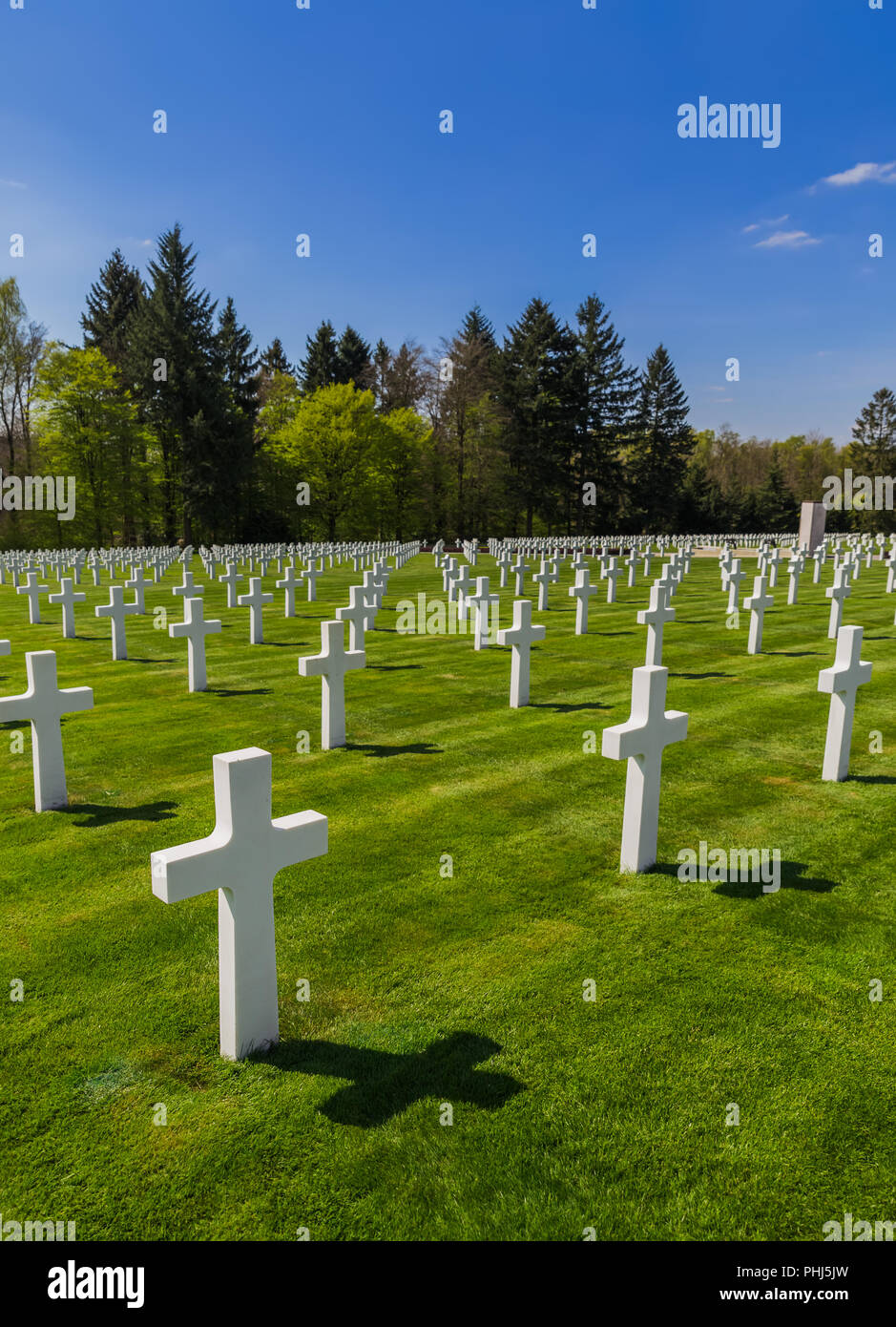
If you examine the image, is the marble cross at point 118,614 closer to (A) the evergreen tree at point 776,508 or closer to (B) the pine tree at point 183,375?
(B) the pine tree at point 183,375

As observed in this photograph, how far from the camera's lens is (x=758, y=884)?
16.3 ft

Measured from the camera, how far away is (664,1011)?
12.0 feet

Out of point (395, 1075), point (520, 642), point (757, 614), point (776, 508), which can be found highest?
point (776, 508)

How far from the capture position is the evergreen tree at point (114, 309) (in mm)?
56844

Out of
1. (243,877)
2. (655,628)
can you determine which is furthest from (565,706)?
(243,877)

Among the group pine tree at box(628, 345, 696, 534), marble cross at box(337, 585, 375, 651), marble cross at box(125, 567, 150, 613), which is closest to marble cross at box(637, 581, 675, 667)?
marble cross at box(337, 585, 375, 651)

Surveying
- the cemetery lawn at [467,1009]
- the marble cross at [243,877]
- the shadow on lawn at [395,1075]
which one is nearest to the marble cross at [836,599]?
the cemetery lawn at [467,1009]

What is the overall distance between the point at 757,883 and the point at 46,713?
494cm

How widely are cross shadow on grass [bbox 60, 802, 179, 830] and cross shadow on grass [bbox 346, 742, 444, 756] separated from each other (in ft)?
6.64

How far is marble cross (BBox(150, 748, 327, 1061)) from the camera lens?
3.13m

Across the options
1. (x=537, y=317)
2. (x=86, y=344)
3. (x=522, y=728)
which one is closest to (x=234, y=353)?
(x=86, y=344)

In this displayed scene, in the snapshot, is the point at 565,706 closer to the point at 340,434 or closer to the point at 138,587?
the point at 138,587

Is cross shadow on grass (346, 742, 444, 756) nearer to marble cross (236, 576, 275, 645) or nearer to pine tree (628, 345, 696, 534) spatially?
marble cross (236, 576, 275, 645)
